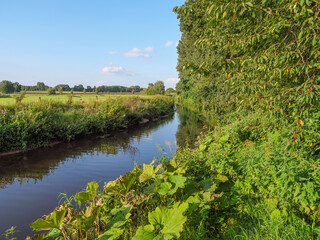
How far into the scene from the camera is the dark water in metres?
5.30

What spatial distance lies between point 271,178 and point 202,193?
119cm

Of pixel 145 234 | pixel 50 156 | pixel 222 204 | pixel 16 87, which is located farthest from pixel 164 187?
pixel 16 87

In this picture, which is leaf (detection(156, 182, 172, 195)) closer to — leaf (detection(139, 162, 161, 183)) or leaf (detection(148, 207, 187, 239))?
leaf (detection(139, 162, 161, 183))

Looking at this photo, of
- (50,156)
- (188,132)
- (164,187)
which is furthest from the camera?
(188,132)

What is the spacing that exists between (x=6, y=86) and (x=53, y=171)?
64.8 m

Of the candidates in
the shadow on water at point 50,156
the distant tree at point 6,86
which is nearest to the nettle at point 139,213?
the shadow on water at point 50,156

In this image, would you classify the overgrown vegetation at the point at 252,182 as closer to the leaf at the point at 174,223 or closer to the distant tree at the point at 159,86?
the leaf at the point at 174,223

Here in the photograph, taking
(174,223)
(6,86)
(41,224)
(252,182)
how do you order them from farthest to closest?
1. (6,86)
2. (252,182)
3. (41,224)
4. (174,223)

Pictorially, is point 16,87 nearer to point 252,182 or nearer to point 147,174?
point 147,174

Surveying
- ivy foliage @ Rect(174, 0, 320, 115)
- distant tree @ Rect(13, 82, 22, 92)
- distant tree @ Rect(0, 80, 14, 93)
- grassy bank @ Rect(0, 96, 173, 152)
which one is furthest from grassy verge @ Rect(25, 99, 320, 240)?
distant tree @ Rect(13, 82, 22, 92)

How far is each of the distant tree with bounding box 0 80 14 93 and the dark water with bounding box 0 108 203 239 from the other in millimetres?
59919

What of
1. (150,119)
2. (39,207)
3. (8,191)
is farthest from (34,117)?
(150,119)

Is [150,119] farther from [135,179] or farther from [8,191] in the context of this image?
[135,179]

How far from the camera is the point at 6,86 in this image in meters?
58.9
